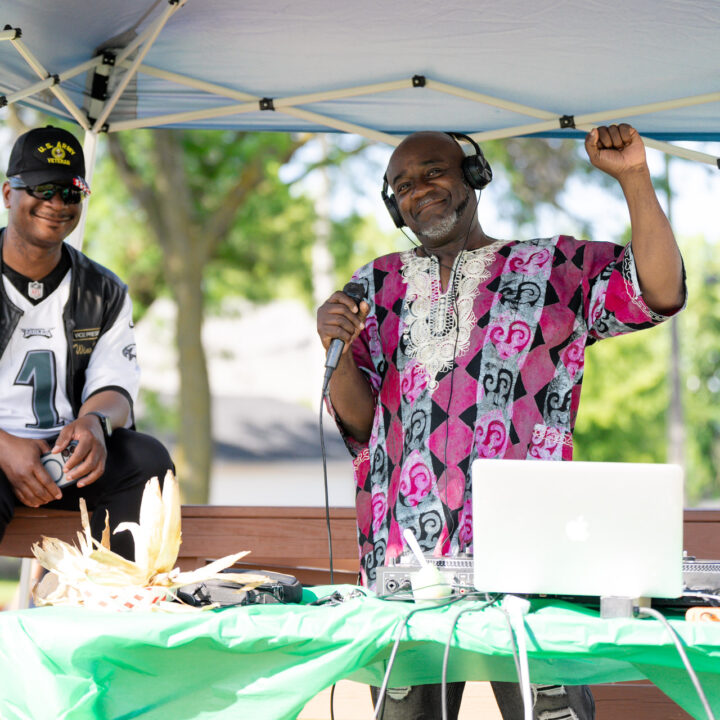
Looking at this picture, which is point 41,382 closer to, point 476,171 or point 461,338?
point 461,338

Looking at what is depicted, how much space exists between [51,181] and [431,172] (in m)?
1.32

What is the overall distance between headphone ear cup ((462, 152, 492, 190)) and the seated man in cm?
137

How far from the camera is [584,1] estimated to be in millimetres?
3232

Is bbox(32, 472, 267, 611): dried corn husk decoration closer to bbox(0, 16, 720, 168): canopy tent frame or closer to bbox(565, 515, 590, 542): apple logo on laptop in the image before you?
bbox(565, 515, 590, 542): apple logo on laptop

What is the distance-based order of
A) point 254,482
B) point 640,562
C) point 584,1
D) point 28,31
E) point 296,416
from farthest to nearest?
1. point 296,416
2. point 254,482
3. point 28,31
4. point 584,1
5. point 640,562

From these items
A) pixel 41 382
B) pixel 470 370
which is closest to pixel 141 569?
pixel 470 370

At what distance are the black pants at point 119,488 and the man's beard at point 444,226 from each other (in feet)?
3.94

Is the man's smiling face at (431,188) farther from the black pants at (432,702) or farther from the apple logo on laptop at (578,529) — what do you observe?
the apple logo on laptop at (578,529)

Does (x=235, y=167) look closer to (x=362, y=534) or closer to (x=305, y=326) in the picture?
(x=362, y=534)

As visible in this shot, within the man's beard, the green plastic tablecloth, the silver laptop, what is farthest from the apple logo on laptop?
the man's beard

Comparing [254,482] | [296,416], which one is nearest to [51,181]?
[254,482]

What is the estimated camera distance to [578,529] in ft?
5.47

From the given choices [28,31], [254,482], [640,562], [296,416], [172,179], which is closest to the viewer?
[640,562]

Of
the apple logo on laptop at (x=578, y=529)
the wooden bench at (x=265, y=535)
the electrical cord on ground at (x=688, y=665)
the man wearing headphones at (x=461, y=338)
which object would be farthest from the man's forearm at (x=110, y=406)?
the electrical cord on ground at (x=688, y=665)
